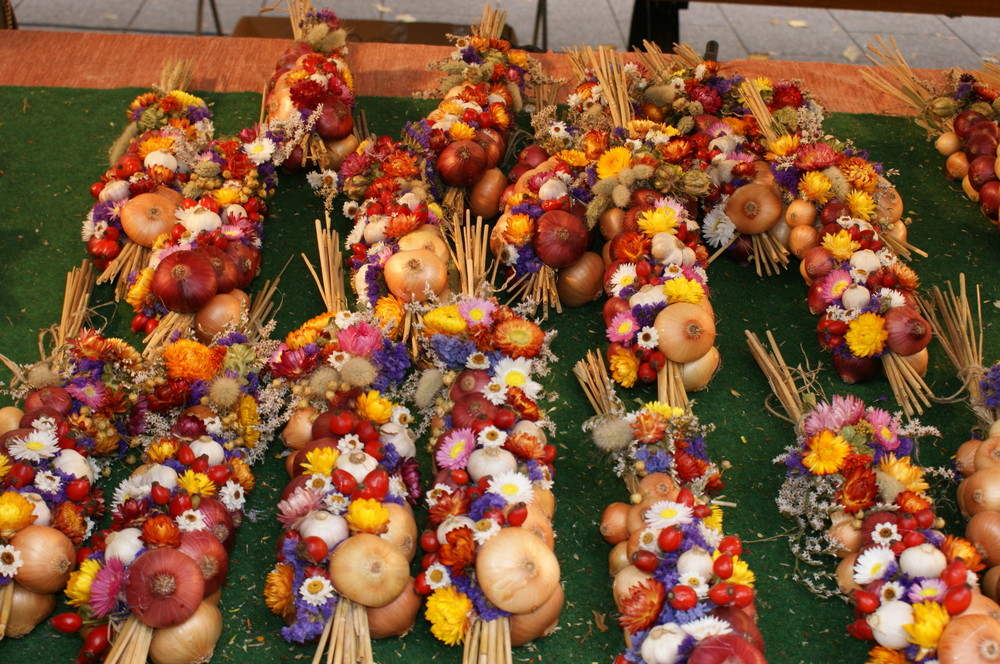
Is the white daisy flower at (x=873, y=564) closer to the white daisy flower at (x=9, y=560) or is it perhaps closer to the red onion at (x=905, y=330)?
the red onion at (x=905, y=330)

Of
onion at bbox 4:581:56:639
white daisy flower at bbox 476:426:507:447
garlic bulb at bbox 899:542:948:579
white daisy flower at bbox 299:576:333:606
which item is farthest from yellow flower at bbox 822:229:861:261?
onion at bbox 4:581:56:639

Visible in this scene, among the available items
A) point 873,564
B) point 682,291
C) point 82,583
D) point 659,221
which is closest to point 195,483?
point 82,583

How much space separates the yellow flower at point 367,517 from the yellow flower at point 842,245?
4.94ft

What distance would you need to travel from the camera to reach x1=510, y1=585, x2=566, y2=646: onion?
2010mm

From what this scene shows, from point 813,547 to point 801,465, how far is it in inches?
7.7

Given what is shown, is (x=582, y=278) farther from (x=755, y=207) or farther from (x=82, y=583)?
(x=82, y=583)

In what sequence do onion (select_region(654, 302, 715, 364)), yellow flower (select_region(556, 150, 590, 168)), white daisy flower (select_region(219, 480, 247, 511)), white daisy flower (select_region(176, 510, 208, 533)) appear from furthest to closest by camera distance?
1. yellow flower (select_region(556, 150, 590, 168))
2. onion (select_region(654, 302, 715, 364))
3. white daisy flower (select_region(219, 480, 247, 511))
4. white daisy flower (select_region(176, 510, 208, 533))

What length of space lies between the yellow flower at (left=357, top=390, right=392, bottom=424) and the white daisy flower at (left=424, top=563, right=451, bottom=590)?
0.43 m

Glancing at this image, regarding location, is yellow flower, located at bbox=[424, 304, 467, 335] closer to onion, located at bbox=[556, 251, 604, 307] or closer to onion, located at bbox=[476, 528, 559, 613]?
onion, located at bbox=[556, 251, 604, 307]

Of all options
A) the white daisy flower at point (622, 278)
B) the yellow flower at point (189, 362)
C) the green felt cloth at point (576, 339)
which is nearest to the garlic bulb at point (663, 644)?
the green felt cloth at point (576, 339)

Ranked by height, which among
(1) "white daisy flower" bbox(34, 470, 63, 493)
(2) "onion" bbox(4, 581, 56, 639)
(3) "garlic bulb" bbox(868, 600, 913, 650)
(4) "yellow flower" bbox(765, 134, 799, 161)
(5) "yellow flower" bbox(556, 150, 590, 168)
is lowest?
(2) "onion" bbox(4, 581, 56, 639)

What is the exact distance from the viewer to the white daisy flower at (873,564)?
2.07 m

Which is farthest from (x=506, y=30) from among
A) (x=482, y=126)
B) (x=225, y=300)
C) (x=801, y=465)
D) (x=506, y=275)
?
(x=801, y=465)

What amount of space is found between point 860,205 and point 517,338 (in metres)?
1.16
